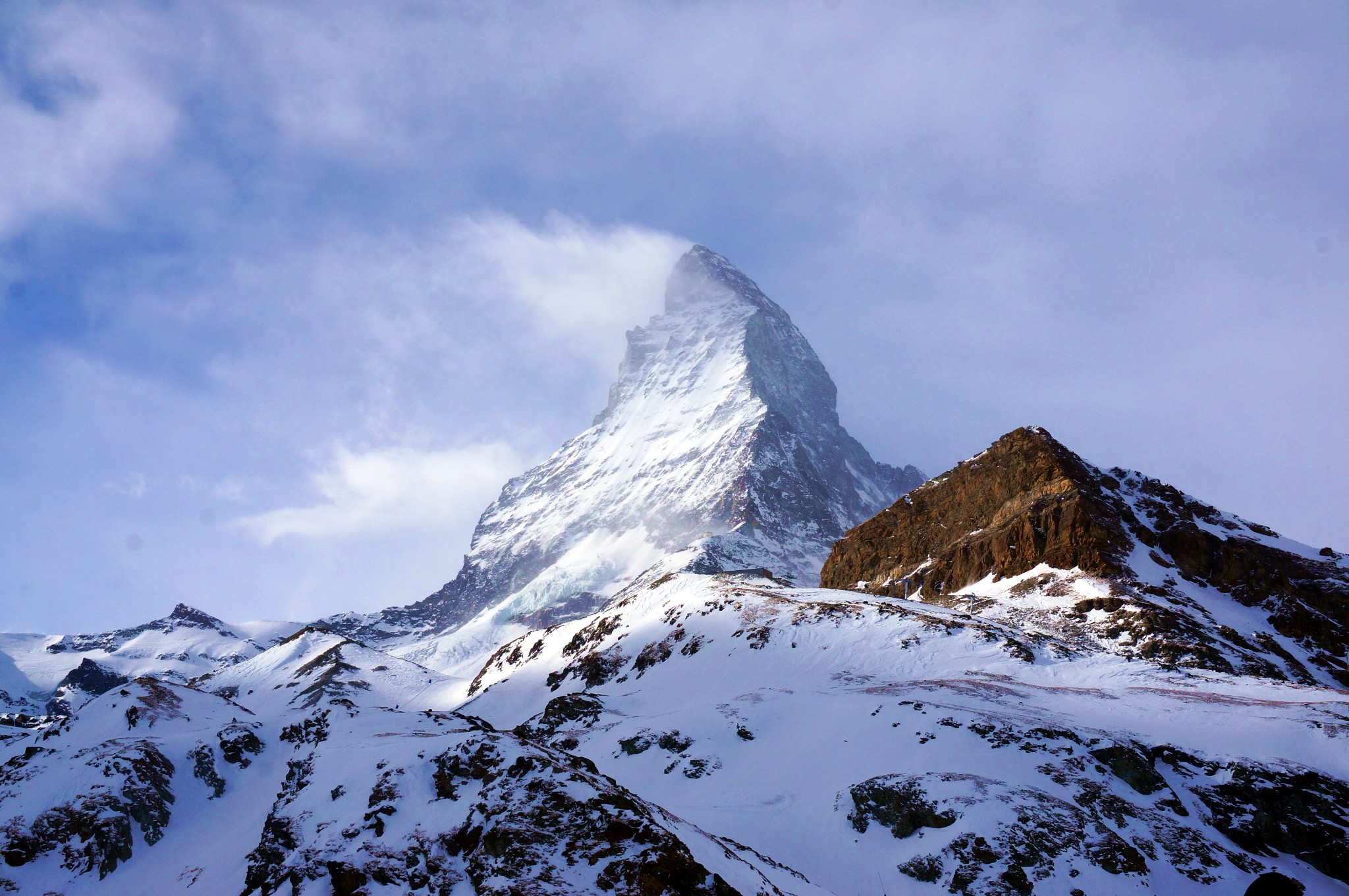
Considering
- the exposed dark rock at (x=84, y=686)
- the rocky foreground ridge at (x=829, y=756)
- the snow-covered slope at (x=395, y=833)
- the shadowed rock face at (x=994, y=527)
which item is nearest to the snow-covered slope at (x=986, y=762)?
the rocky foreground ridge at (x=829, y=756)

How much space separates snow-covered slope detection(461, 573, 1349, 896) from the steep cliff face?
14.2 m

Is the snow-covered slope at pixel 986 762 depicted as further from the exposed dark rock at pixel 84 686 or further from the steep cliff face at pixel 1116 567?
the exposed dark rock at pixel 84 686

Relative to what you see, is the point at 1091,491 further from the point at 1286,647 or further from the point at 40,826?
the point at 40,826

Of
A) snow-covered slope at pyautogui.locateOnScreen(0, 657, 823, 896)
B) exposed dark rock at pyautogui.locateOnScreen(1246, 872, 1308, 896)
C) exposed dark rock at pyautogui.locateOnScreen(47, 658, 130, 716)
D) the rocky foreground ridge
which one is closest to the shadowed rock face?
the rocky foreground ridge

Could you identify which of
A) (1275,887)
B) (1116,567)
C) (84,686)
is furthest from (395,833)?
(84,686)

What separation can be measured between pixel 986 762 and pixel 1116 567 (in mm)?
51236

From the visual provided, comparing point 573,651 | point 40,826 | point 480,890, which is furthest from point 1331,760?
point 573,651

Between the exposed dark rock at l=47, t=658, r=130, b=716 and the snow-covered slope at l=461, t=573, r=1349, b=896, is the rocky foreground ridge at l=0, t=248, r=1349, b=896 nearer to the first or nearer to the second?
the snow-covered slope at l=461, t=573, r=1349, b=896

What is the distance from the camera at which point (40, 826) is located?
3478 centimetres

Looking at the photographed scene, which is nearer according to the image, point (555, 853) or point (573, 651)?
point (555, 853)

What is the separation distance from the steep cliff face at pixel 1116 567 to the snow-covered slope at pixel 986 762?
14185 mm

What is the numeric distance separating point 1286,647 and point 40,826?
280ft

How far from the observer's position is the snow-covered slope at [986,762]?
2202 cm

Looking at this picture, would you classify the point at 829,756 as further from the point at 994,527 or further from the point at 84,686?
the point at 84,686
